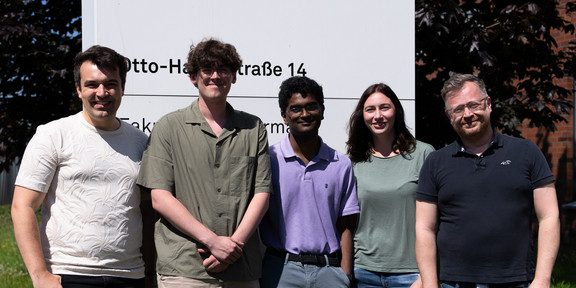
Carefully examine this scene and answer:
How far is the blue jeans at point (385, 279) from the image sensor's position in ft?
9.96

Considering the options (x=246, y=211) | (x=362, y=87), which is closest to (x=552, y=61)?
(x=362, y=87)

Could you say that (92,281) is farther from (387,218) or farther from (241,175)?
(387,218)

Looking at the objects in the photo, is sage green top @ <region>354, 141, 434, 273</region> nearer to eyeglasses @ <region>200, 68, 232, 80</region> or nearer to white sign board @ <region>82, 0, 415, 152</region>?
eyeglasses @ <region>200, 68, 232, 80</region>

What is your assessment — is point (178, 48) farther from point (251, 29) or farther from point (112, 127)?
point (112, 127)

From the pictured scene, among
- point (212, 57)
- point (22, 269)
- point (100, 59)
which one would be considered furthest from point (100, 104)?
point (22, 269)

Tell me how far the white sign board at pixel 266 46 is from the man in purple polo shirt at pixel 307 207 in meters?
0.95

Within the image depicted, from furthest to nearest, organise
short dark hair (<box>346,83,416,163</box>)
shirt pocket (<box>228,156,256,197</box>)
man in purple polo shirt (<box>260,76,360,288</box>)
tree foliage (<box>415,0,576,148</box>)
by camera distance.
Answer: tree foliage (<box>415,0,576,148</box>) → short dark hair (<box>346,83,416,163</box>) → man in purple polo shirt (<box>260,76,360,288</box>) → shirt pocket (<box>228,156,256,197</box>)

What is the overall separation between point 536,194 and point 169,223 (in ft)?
5.19

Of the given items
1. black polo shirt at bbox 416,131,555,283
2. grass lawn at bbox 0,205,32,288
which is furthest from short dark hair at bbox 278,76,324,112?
grass lawn at bbox 0,205,32,288

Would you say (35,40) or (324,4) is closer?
(324,4)

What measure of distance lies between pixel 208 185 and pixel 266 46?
152 cm

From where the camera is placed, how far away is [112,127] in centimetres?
276

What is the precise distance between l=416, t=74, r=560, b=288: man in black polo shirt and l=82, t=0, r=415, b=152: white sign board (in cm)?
149

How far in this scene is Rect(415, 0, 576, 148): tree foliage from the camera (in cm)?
554
